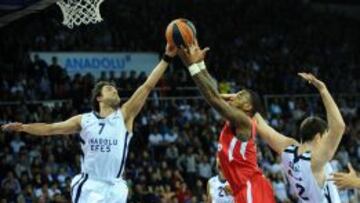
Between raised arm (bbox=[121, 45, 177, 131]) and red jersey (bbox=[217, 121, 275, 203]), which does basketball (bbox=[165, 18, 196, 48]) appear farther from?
red jersey (bbox=[217, 121, 275, 203])

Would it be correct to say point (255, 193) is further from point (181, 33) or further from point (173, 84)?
point (173, 84)

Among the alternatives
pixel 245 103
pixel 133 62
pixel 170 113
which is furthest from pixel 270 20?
pixel 245 103

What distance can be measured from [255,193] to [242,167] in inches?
9.7

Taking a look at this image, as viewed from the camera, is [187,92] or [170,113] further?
[187,92]

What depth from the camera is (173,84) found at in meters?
18.0

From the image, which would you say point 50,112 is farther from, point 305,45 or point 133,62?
point 305,45

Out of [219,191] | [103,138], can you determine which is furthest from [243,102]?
[219,191]

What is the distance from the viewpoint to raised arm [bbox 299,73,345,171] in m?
5.48

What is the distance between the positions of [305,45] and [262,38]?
163 cm

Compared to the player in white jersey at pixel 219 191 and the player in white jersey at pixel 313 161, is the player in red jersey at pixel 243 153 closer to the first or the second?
the player in white jersey at pixel 313 161

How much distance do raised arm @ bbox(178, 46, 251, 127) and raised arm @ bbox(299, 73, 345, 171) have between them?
2.05 feet

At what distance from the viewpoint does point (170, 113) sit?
56.1ft

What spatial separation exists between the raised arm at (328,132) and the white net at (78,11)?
4.29m

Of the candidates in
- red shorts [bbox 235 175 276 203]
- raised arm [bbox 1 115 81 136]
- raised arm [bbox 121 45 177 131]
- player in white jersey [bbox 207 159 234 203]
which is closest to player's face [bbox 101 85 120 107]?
raised arm [bbox 121 45 177 131]
